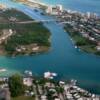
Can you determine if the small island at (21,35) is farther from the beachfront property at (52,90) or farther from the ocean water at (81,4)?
the ocean water at (81,4)

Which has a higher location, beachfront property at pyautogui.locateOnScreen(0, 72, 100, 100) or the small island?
the small island

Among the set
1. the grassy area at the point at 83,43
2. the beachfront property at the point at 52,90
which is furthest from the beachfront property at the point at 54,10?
the beachfront property at the point at 52,90

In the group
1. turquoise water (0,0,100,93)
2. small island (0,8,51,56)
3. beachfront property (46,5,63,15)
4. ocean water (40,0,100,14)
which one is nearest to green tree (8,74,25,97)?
turquoise water (0,0,100,93)

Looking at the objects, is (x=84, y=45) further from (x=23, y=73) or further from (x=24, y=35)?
(x=23, y=73)

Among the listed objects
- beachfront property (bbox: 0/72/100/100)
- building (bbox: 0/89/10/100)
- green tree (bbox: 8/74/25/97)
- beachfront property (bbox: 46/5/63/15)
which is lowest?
beachfront property (bbox: 0/72/100/100)

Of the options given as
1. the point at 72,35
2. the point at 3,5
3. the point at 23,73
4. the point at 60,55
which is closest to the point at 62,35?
the point at 72,35

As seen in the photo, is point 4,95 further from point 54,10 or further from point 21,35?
point 54,10

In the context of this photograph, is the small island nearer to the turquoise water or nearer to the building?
the turquoise water
